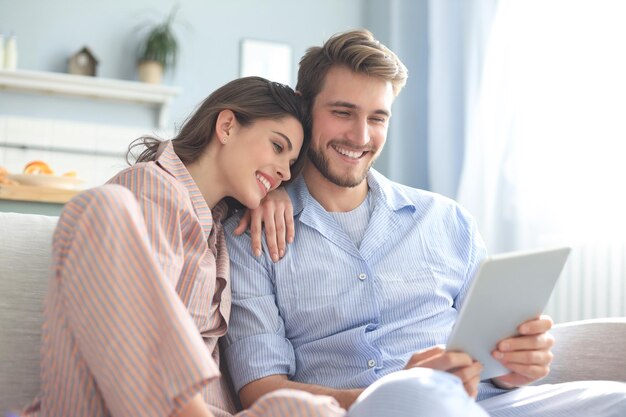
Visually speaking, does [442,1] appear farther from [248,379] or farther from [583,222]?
[248,379]

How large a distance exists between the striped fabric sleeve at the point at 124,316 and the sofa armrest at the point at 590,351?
1014mm

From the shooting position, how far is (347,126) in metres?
1.92

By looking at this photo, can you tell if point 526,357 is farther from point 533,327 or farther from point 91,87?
point 91,87

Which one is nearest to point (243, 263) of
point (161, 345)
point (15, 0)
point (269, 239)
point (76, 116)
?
point (269, 239)

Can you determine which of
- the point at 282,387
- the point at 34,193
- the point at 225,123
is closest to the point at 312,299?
Answer: the point at 282,387

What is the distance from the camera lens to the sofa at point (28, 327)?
1380 mm

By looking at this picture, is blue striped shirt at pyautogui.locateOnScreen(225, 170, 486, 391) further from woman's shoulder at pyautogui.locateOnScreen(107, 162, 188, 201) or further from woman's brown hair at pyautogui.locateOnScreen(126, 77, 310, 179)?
woman's shoulder at pyautogui.locateOnScreen(107, 162, 188, 201)

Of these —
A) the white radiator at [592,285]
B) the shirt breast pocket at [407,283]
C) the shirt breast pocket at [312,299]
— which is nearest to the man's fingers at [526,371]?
the shirt breast pocket at [407,283]

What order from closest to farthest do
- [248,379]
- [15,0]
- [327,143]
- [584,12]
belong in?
[248,379], [327,143], [584,12], [15,0]

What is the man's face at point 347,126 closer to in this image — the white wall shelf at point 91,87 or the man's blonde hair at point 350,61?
the man's blonde hair at point 350,61

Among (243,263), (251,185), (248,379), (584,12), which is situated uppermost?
(584,12)

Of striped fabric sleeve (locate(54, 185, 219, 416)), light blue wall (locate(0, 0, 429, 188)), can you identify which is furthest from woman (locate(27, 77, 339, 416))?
light blue wall (locate(0, 0, 429, 188))

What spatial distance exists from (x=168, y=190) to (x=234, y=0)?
3.51 m

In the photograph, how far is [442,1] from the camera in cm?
393
